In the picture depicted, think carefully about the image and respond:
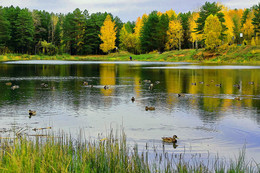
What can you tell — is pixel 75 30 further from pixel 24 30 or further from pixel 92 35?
pixel 24 30

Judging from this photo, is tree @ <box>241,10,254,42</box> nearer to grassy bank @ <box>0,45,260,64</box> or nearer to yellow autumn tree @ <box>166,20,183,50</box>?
yellow autumn tree @ <box>166,20,183,50</box>

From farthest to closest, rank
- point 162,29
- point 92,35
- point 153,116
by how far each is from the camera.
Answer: point 92,35
point 162,29
point 153,116

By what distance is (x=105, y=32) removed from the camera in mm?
127250

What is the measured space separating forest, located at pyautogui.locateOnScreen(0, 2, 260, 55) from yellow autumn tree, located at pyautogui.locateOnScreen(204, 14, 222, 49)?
913cm

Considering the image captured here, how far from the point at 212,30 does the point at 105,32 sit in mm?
48207

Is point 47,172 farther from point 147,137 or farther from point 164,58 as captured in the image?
point 164,58

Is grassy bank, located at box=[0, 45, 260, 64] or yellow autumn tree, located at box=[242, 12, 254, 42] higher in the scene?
yellow autumn tree, located at box=[242, 12, 254, 42]

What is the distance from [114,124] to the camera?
614 inches

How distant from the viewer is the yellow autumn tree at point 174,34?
116 metres

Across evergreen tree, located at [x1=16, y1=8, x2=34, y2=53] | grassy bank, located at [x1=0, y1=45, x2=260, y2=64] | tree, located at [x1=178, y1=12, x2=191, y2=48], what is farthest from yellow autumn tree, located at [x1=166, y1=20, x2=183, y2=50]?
evergreen tree, located at [x1=16, y1=8, x2=34, y2=53]

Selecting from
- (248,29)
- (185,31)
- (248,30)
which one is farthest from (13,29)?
(248,29)

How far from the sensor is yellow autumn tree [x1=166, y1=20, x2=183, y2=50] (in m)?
116

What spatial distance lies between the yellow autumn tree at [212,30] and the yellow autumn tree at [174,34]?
70.0 feet

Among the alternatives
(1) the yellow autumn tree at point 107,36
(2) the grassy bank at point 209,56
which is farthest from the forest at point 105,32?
(2) the grassy bank at point 209,56
